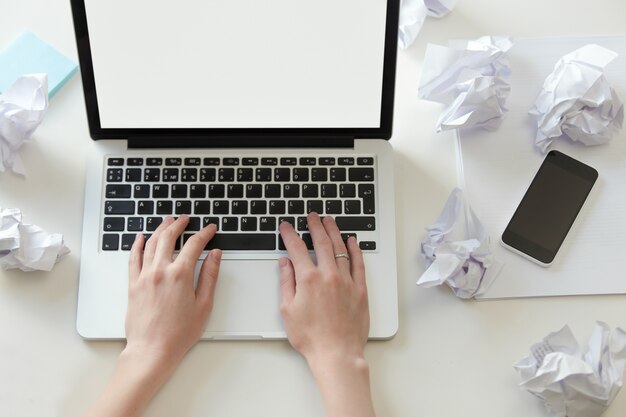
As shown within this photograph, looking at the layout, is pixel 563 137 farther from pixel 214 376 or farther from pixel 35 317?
pixel 35 317

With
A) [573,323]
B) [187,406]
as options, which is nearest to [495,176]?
[573,323]

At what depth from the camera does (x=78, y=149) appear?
761mm

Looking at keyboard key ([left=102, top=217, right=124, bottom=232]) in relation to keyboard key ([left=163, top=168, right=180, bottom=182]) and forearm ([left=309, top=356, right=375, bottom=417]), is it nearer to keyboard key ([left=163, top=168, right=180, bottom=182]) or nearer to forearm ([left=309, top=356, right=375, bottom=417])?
keyboard key ([left=163, top=168, right=180, bottom=182])

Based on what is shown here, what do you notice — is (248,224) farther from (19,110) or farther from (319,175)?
(19,110)

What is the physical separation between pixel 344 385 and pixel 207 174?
0.25 metres

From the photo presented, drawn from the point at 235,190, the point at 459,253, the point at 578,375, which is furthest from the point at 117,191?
the point at 578,375

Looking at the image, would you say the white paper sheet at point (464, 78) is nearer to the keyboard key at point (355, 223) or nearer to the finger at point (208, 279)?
the keyboard key at point (355, 223)

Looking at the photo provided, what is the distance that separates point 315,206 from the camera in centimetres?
72

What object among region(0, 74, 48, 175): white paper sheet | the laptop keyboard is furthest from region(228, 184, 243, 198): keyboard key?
region(0, 74, 48, 175): white paper sheet

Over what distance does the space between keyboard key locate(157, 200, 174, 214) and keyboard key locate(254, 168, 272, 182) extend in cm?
9

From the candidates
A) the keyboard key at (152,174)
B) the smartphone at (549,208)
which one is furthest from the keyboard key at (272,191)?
the smartphone at (549,208)

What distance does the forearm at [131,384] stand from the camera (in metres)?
0.63

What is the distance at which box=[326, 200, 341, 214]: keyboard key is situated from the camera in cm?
72

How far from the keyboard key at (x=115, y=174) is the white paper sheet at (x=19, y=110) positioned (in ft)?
0.31
